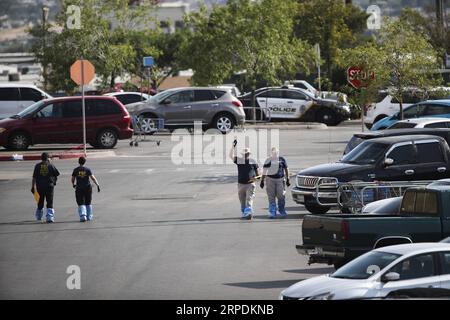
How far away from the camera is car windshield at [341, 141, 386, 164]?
2425 cm

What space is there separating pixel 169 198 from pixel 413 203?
416 inches

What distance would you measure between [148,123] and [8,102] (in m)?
7.70

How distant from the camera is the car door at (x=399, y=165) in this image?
943 inches

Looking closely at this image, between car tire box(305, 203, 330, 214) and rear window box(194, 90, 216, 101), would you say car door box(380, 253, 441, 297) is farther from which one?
rear window box(194, 90, 216, 101)

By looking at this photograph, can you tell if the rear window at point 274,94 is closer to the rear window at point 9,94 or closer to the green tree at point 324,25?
the rear window at point 9,94

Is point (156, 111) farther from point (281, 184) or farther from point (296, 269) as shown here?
point (296, 269)

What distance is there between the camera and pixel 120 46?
59281 mm

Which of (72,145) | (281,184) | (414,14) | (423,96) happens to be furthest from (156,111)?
(414,14)

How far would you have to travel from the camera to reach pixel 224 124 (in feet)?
145

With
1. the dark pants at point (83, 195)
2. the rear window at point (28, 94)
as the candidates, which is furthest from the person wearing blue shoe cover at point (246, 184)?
the rear window at point (28, 94)

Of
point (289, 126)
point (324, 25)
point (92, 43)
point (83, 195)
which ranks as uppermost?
point (324, 25)

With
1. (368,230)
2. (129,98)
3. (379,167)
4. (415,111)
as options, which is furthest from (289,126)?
(368,230)

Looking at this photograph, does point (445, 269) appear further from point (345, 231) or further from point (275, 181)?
point (275, 181)

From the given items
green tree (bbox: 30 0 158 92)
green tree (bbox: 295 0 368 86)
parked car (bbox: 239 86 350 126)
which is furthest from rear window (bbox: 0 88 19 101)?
green tree (bbox: 295 0 368 86)
